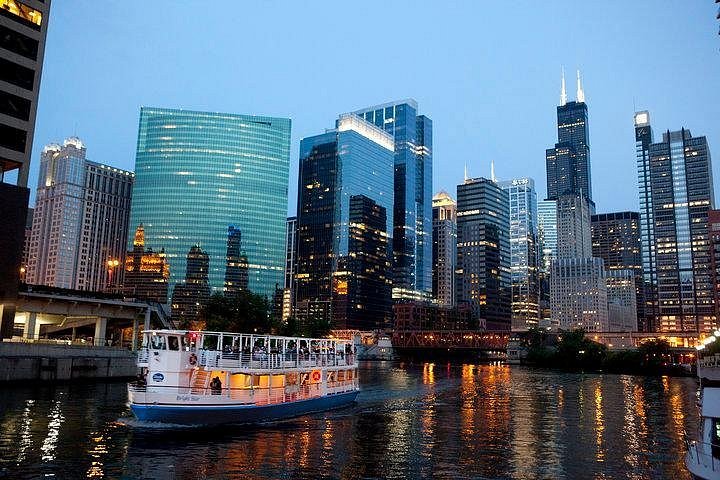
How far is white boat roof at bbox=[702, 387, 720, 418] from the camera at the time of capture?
24.3 m

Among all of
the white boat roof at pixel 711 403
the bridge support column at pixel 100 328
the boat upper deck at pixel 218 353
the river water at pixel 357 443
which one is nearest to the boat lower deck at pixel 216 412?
the river water at pixel 357 443

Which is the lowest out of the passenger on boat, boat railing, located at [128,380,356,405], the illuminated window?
boat railing, located at [128,380,356,405]

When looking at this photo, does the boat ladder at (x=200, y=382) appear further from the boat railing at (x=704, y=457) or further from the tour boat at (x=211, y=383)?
the boat railing at (x=704, y=457)

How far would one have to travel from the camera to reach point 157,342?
46.6m

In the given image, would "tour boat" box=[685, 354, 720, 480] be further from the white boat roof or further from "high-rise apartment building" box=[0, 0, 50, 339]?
"high-rise apartment building" box=[0, 0, 50, 339]

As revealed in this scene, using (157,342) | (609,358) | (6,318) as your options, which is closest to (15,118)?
(6,318)

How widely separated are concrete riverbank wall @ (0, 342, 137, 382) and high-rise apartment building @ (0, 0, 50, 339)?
3651 millimetres

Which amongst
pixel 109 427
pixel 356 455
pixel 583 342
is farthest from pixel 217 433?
pixel 583 342

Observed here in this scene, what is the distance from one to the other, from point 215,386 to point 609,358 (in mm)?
140215

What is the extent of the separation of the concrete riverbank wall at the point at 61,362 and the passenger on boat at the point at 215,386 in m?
38.6

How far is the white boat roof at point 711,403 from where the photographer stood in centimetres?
2434

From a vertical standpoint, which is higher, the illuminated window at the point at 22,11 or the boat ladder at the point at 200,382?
the illuminated window at the point at 22,11

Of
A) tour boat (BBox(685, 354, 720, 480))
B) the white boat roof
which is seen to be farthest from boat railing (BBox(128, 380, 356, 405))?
the white boat roof

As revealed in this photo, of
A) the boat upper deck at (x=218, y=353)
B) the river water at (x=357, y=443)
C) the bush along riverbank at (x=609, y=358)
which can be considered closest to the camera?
the river water at (x=357, y=443)
